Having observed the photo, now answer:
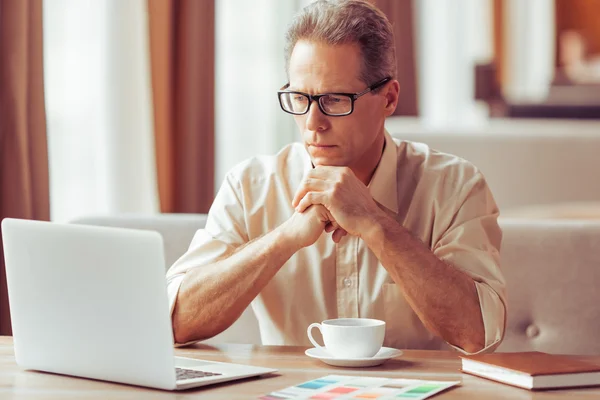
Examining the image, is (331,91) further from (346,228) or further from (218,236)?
(218,236)

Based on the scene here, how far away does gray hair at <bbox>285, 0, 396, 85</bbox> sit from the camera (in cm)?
172

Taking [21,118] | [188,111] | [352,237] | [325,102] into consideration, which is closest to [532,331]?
[352,237]

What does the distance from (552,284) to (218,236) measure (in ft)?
2.34

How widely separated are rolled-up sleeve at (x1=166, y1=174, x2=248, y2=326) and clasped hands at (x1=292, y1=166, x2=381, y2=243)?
0.19m

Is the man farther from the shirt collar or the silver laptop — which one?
the silver laptop

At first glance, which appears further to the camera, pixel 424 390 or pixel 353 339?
pixel 353 339

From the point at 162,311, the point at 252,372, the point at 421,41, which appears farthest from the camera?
the point at 421,41

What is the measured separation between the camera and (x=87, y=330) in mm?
1218

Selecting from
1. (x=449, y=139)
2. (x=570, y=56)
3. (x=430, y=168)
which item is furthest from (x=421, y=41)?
(x=570, y=56)

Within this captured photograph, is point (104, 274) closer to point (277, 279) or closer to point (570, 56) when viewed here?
point (277, 279)

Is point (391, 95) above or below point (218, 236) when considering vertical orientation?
above

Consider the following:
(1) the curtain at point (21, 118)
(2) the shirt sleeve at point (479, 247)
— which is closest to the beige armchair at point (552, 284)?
(2) the shirt sleeve at point (479, 247)

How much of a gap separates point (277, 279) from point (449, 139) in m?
1.61

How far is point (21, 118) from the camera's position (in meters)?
2.18
